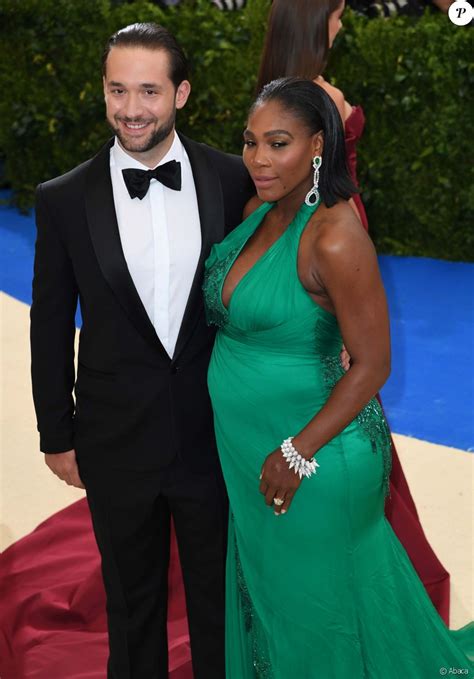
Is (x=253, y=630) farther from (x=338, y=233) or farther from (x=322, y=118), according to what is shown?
(x=322, y=118)

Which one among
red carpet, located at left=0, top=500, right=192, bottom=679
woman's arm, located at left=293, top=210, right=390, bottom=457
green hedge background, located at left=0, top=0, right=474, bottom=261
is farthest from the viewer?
green hedge background, located at left=0, top=0, right=474, bottom=261

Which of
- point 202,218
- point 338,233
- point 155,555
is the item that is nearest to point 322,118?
point 338,233

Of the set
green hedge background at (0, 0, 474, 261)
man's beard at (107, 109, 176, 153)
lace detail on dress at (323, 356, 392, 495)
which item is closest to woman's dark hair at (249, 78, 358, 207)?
man's beard at (107, 109, 176, 153)

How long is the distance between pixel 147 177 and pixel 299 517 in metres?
0.95

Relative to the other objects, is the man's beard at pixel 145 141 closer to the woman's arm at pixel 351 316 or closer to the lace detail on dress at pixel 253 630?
the woman's arm at pixel 351 316

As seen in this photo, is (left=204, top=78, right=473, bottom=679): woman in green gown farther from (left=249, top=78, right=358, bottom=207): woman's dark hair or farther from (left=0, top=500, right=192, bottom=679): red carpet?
(left=0, top=500, right=192, bottom=679): red carpet

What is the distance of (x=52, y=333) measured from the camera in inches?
110

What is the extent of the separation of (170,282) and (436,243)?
16.3 feet

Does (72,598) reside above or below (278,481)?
below

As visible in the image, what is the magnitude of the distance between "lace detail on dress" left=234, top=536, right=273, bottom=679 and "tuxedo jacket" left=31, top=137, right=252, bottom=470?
35 cm

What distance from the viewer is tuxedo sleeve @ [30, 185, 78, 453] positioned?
2.69 m

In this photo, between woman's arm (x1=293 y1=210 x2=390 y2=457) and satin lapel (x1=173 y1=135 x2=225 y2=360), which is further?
satin lapel (x1=173 y1=135 x2=225 y2=360)

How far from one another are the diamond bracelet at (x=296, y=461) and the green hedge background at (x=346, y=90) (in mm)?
4763

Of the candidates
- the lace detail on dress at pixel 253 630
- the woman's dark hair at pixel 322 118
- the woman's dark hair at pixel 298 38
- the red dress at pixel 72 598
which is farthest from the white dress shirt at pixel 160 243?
the red dress at pixel 72 598
